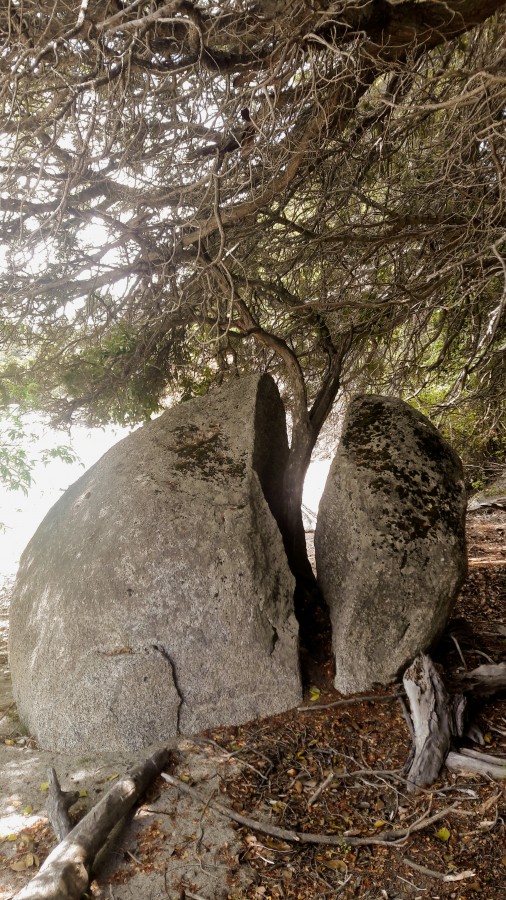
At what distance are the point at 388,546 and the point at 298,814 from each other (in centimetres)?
202

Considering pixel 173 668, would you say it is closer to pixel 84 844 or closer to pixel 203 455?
pixel 84 844

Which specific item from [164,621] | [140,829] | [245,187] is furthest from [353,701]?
[245,187]

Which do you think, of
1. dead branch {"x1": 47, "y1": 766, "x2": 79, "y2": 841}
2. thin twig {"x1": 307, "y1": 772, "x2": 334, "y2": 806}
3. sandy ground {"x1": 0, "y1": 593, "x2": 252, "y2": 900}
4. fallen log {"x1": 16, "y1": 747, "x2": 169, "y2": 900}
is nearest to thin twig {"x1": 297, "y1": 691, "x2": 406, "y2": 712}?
thin twig {"x1": 307, "y1": 772, "x2": 334, "y2": 806}

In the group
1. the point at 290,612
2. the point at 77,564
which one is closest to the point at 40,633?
the point at 77,564

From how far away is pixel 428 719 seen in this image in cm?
443

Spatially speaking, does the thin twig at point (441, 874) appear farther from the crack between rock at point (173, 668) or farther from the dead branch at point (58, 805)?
the dead branch at point (58, 805)

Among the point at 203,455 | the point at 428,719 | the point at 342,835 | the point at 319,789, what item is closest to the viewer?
the point at 342,835

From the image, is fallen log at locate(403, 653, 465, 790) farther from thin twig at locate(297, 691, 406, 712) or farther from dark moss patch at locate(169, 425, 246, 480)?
dark moss patch at locate(169, 425, 246, 480)

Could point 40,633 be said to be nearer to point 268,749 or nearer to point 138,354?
point 268,749

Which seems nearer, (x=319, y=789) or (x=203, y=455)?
(x=319, y=789)

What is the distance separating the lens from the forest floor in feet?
11.7

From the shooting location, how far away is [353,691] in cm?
504

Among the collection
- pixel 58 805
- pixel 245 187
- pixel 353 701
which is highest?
pixel 245 187

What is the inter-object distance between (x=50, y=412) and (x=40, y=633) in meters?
2.64
